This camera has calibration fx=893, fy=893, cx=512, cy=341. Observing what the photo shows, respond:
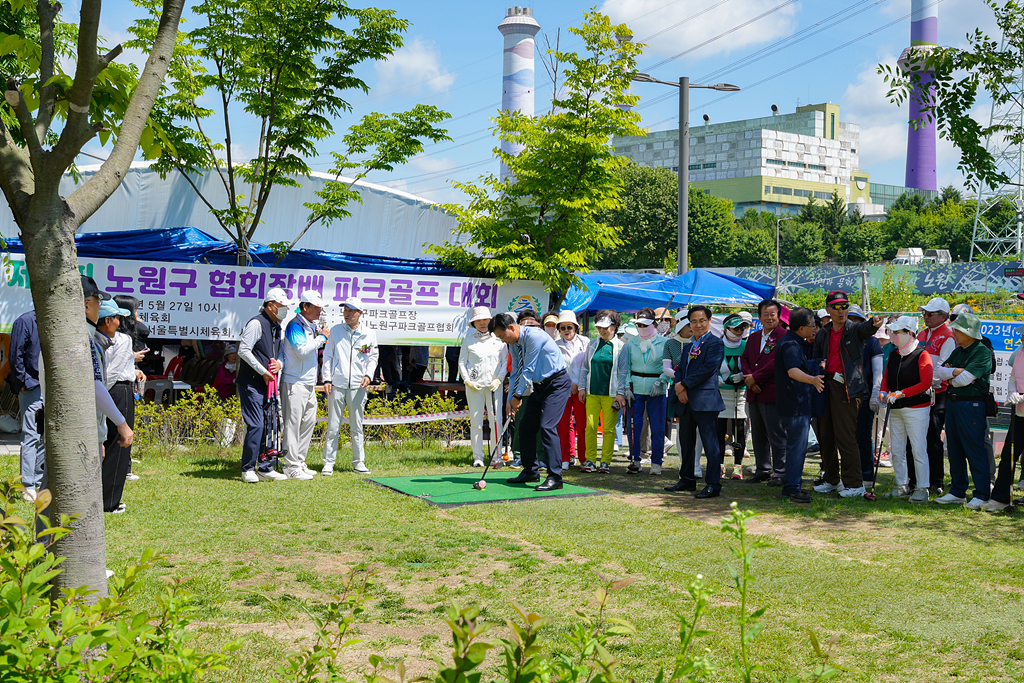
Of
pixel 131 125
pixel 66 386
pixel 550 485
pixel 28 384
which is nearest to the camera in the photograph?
pixel 66 386

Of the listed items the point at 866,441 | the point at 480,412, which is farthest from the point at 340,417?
the point at 866,441

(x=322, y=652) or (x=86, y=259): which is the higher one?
(x=86, y=259)

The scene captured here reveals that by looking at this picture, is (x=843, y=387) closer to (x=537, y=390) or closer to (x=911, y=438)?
(x=911, y=438)

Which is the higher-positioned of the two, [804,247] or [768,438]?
[804,247]

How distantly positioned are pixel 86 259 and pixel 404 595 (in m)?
8.80

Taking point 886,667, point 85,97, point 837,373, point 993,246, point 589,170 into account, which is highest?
point 993,246

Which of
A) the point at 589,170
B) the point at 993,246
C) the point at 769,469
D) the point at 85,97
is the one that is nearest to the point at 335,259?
the point at 589,170

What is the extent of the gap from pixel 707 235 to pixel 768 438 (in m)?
69.5

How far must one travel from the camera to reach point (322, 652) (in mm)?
2594

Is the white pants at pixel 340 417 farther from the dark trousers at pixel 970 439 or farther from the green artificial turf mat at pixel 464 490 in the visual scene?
the dark trousers at pixel 970 439

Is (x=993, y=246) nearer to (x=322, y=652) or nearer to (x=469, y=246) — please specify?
(x=469, y=246)

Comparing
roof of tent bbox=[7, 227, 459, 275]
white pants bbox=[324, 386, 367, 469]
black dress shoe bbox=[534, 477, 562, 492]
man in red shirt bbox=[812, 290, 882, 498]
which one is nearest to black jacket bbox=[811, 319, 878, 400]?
man in red shirt bbox=[812, 290, 882, 498]

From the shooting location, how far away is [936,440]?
916cm

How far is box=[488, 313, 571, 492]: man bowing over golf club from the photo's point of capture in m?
9.20
